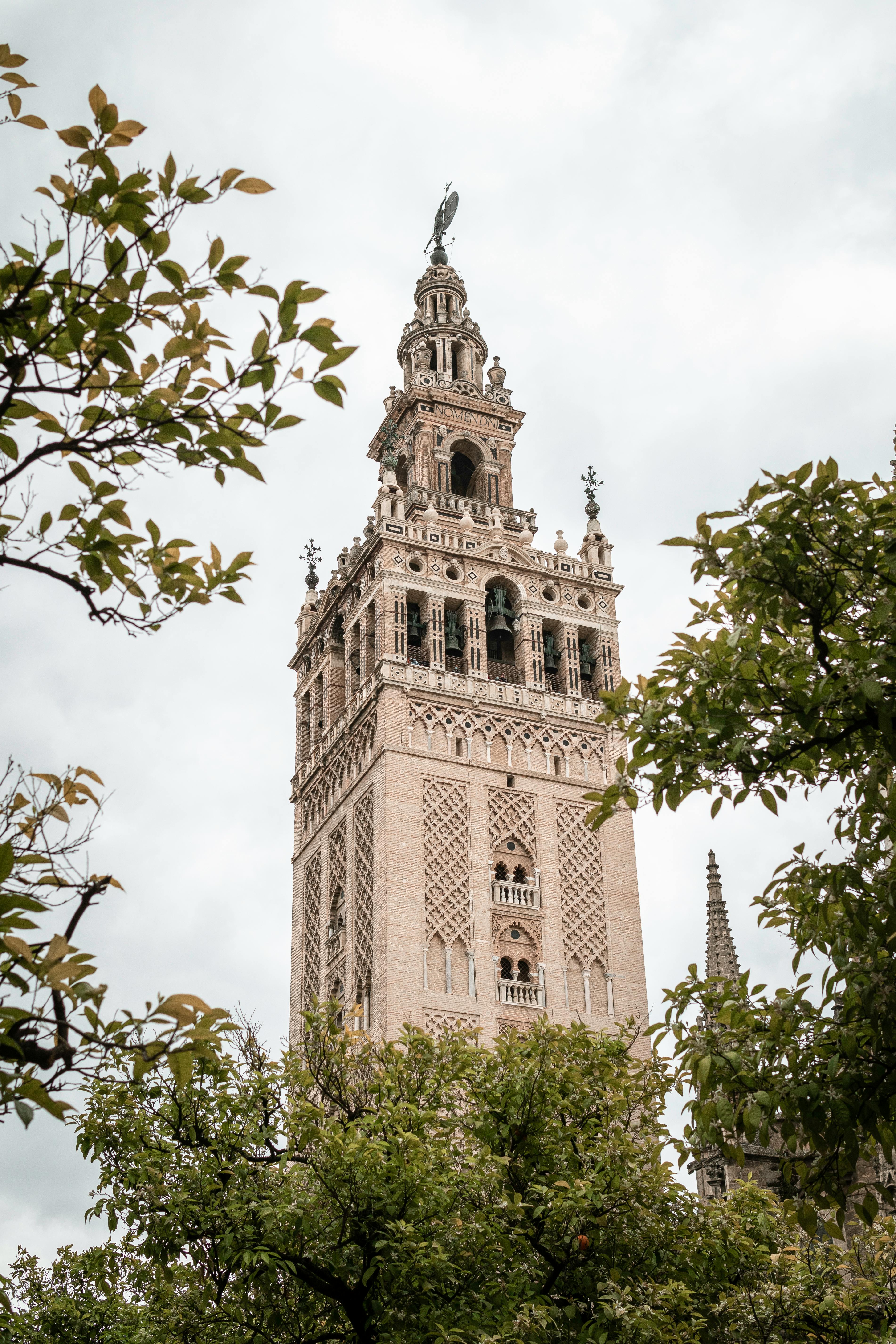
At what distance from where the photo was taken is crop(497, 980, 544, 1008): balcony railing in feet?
114

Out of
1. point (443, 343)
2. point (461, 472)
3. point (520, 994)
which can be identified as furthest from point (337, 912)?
point (443, 343)

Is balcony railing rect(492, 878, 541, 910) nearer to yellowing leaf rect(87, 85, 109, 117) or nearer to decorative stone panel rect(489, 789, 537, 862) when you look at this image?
decorative stone panel rect(489, 789, 537, 862)

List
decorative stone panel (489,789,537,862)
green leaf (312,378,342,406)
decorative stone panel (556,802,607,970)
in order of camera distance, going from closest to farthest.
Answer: green leaf (312,378,342,406) → decorative stone panel (556,802,607,970) → decorative stone panel (489,789,537,862)

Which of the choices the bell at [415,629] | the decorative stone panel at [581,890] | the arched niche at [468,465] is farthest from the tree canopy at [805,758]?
the arched niche at [468,465]

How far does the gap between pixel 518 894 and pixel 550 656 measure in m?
7.24

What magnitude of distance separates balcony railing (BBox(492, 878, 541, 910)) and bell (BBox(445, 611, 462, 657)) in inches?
250

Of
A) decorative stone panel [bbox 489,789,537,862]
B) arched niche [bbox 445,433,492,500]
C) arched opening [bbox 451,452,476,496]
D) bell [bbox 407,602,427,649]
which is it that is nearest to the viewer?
decorative stone panel [bbox 489,789,537,862]

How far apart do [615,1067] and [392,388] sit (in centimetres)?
3225

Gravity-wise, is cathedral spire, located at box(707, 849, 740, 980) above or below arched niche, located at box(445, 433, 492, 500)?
below

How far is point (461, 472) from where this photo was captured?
4675 centimetres

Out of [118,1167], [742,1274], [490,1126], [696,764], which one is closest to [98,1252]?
[118,1167]

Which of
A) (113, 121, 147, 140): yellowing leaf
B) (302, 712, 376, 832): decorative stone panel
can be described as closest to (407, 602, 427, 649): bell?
(302, 712, 376, 832): decorative stone panel

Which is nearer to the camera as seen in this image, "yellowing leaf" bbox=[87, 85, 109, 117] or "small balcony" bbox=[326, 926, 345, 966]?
"yellowing leaf" bbox=[87, 85, 109, 117]

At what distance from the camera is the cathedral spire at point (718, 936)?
118ft
